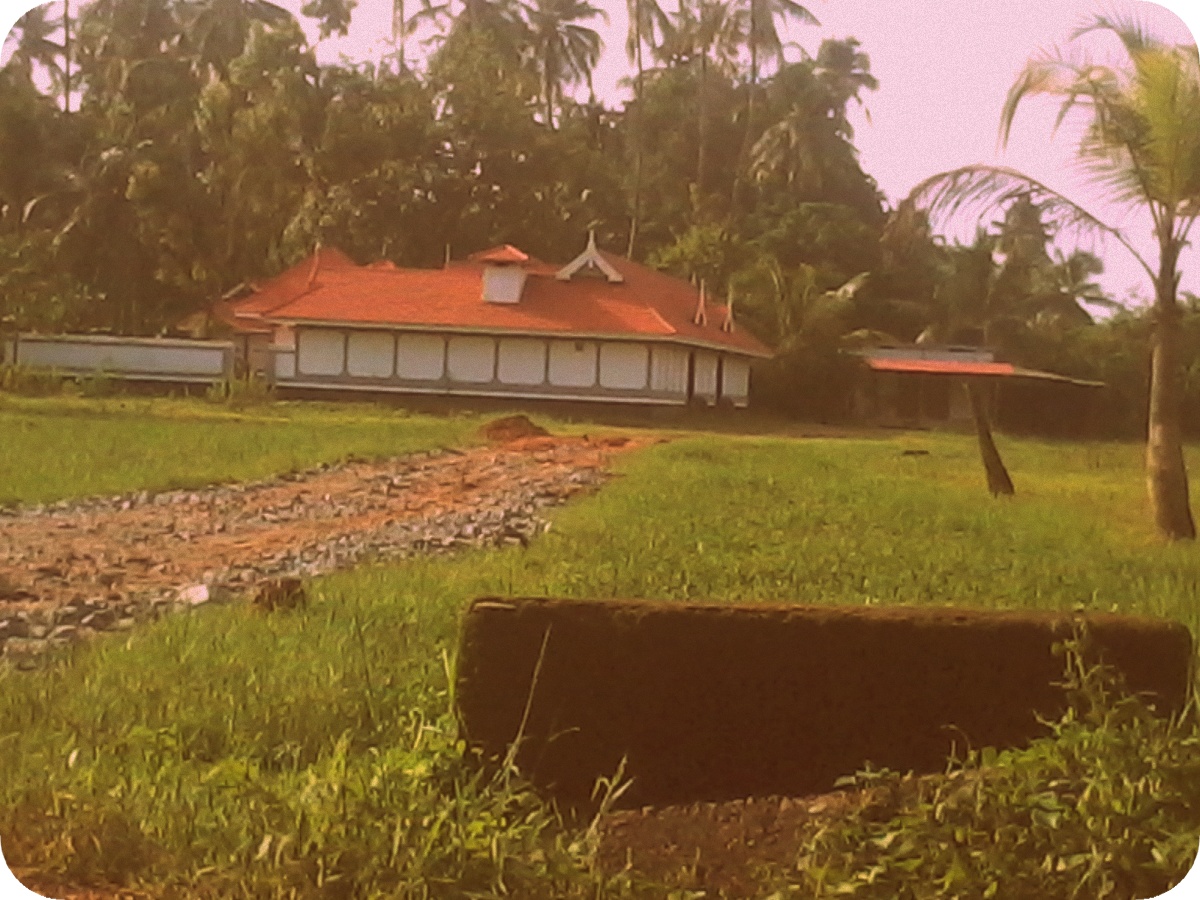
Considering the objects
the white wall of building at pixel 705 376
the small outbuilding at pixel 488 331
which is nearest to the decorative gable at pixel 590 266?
the small outbuilding at pixel 488 331

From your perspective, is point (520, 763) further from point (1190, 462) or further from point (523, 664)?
point (1190, 462)

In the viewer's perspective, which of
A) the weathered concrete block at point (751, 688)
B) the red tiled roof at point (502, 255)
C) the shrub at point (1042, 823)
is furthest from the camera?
the red tiled roof at point (502, 255)

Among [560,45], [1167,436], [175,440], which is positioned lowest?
[175,440]

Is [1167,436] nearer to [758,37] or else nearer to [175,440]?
[758,37]

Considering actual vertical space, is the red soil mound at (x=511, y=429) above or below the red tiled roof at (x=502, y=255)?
below

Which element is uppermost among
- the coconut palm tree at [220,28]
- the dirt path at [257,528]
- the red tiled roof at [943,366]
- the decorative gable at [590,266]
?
the coconut palm tree at [220,28]

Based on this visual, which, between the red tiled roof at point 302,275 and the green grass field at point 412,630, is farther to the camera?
the red tiled roof at point 302,275

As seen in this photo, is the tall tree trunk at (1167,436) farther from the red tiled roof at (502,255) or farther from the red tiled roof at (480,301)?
the red tiled roof at (502,255)

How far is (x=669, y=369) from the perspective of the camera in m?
3.24

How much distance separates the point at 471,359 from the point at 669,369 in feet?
1.48

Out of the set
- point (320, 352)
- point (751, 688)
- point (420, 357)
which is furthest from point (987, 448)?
point (320, 352)

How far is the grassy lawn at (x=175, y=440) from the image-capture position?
130 inches

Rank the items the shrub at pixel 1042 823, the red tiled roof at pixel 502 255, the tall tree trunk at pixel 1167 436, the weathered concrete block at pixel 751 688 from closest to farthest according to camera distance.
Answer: the shrub at pixel 1042 823 → the weathered concrete block at pixel 751 688 → the tall tree trunk at pixel 1167 436 → the red tiled roof at pixel 502 255

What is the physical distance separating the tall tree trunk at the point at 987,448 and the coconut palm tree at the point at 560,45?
3.70 ft
